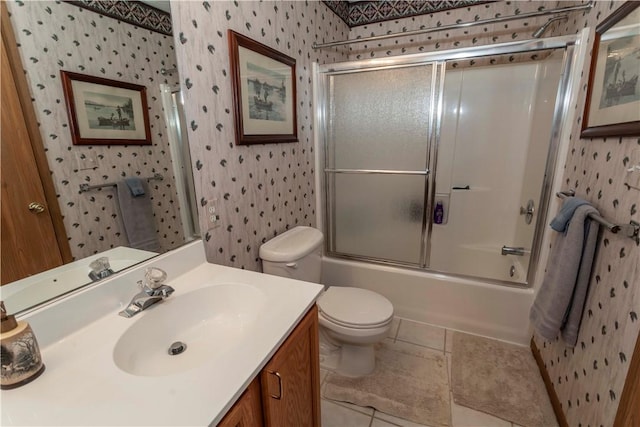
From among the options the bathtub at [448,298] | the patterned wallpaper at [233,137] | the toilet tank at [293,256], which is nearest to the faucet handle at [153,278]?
the patterned wallpaper at [233,137]

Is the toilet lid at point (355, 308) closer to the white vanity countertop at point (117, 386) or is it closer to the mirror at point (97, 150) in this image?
the white vanity countertop at point (117, 386)

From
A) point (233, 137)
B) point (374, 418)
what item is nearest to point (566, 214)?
point (374, 418)

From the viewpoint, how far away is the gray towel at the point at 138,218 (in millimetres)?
995

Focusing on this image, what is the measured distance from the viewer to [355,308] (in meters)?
1.73

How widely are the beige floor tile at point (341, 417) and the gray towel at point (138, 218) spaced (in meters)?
1.20

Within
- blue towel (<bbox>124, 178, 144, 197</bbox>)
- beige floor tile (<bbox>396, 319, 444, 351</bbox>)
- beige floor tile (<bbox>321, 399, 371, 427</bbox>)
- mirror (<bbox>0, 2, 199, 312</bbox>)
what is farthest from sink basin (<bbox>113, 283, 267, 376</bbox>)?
beige floor tile (<bbox>396, 319, 444, 351</bbox>)

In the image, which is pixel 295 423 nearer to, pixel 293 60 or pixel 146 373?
pixel 146 373

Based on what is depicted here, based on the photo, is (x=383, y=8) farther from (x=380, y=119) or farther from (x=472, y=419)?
(x=472, y=419)

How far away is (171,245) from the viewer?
1.19 meters

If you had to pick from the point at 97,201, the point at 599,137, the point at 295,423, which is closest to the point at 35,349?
the point at 97,201

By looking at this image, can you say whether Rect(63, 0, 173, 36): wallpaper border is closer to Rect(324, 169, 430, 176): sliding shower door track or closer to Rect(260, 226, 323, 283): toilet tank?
Rect(260, 226, 323, 283): toilet tank

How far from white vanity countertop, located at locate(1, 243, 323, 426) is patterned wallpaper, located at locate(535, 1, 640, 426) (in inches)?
45.8

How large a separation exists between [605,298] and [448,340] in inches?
42.6

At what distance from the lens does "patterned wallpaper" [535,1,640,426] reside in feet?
3.40
